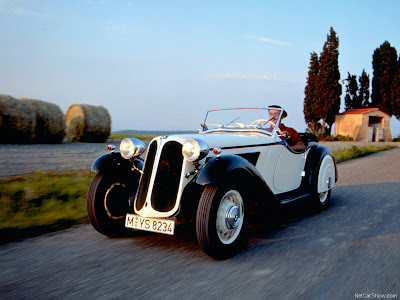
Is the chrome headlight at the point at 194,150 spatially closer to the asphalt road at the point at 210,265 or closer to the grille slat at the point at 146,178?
the grille slat at the point at 146,178

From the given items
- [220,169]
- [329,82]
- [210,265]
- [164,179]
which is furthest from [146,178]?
[329,82]

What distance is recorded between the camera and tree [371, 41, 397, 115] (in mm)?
33719

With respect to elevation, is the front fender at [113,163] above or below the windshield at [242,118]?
below

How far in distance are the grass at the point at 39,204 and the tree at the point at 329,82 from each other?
87.8 ft

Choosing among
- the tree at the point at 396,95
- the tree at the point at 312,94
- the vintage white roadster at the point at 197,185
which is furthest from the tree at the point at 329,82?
the vintage white roadster at the point at 197,185

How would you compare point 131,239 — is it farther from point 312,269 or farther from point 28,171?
point 28,171

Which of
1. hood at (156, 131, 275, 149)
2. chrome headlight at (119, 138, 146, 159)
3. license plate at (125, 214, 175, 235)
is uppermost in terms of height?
hood at (156, 131, 275, 149)

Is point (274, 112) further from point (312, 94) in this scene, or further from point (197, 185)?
point (312, 94)

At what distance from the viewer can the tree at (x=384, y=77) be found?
111 feet

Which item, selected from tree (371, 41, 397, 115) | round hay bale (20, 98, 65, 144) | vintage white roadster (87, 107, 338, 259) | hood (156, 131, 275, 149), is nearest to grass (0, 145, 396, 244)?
vintage white roadster (87, 107, 338, 259)

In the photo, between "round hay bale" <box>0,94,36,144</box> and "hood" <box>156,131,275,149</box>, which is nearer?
"hood" <box>156,131,275,149</box>

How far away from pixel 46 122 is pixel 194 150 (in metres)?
13.3

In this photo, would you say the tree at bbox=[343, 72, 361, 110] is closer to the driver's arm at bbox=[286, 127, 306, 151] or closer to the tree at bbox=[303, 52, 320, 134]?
the tree at bbox=[303, 52, 320, 134]

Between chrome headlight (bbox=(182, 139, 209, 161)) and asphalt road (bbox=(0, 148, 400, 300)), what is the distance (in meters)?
0.92
